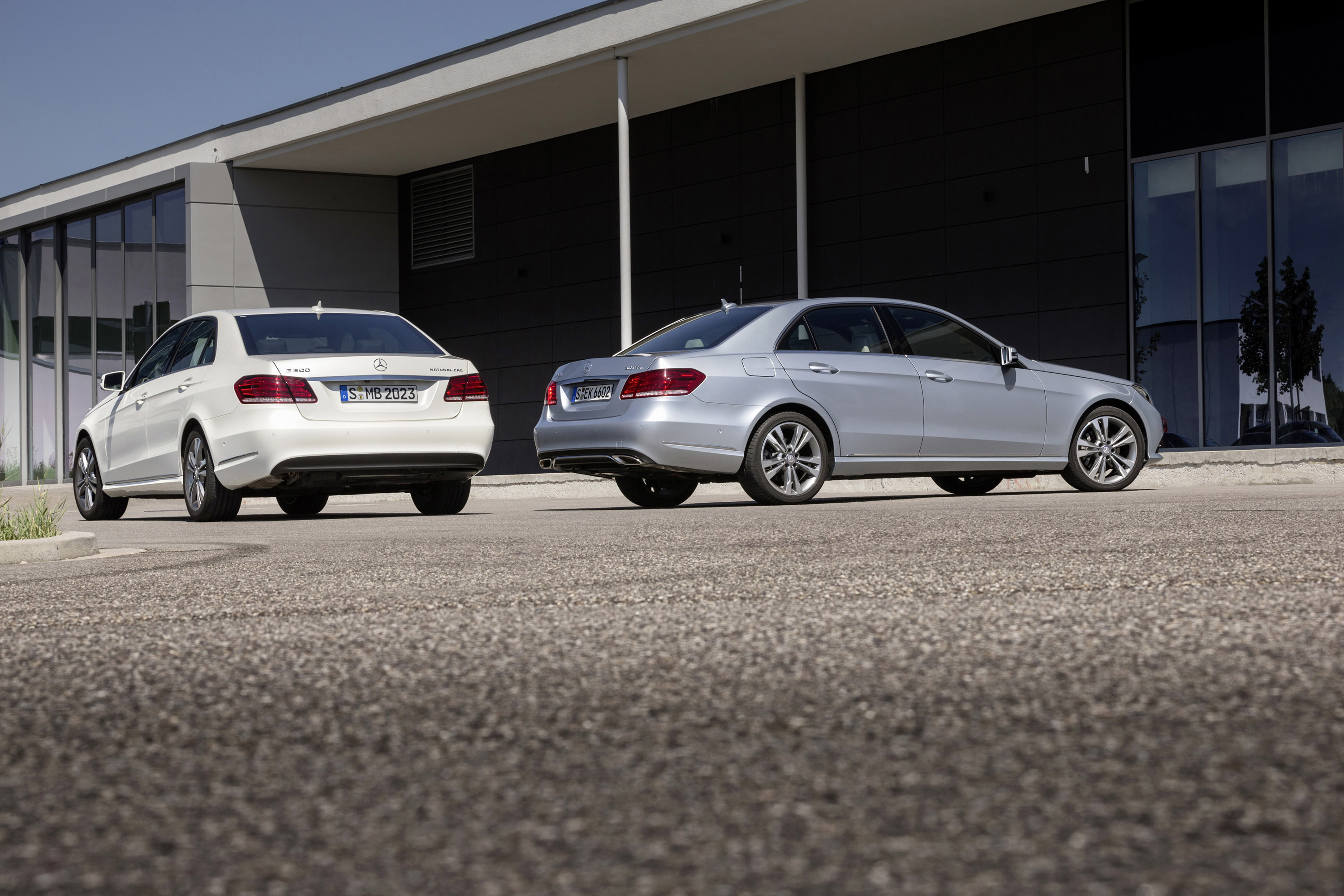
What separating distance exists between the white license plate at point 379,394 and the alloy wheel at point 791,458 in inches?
97.3

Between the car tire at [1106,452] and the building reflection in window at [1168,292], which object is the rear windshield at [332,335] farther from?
→ the building reflection in window at [1168,292]

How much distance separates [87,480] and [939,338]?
23.7ft

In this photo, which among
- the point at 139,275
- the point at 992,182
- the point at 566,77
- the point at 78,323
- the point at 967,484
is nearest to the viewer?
the point at 967,484

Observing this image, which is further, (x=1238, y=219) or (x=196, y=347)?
(x=1238, y=219)

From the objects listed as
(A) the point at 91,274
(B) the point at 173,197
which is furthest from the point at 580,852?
(A) the point at 91,274

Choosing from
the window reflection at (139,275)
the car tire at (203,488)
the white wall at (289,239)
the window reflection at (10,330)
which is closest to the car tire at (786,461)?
the car tire at (203,488)

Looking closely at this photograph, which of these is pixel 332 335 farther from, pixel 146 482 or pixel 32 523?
pixel 32 523

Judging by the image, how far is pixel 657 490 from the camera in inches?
452

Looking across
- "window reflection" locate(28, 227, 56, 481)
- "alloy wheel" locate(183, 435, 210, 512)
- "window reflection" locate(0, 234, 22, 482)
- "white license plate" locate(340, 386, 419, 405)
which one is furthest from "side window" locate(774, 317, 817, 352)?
"window reflection" locate(0, 234, 22, 482)

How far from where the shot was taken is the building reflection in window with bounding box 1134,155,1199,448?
17719 mm

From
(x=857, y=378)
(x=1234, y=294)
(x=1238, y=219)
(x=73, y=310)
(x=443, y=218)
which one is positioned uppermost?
(x=443, y=218)

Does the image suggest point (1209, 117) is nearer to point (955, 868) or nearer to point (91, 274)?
point (955, 868)

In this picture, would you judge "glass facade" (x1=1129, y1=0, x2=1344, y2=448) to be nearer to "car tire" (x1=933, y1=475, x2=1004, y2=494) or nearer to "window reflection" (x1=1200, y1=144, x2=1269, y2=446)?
"window reflection" (x1=1200, y1=144, x2=1269, y2=446)

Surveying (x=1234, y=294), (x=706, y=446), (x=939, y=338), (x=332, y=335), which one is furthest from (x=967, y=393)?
(x=1234, y=294)
